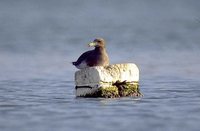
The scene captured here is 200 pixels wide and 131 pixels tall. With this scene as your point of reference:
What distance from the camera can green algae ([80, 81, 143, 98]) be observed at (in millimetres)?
18969

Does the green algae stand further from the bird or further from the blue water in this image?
the bird

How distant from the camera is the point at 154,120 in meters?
16.6

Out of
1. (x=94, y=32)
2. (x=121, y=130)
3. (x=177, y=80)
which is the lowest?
(x=121, y=130)

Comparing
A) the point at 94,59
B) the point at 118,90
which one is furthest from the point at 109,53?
the point at 118,90

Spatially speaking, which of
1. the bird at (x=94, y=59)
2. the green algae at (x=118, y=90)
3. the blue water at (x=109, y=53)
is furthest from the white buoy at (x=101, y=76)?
the bird at (x=94, y=59)

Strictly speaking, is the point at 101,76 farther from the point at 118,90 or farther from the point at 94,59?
the point at 94,59

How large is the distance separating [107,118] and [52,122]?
110 centimetres

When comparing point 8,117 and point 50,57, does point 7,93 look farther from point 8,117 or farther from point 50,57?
point 50,57

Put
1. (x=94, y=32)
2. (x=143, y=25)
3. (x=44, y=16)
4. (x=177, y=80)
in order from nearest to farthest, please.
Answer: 1. (x=177, y=80)
2. (x=94, y=32)
3. (x=143, y=25)
4. (x=44, y=16)

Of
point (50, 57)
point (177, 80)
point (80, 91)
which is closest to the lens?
point (80, 91)

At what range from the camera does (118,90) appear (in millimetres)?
19297

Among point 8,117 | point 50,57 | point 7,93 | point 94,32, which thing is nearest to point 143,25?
point 94,32

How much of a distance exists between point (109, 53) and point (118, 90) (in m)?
15.9

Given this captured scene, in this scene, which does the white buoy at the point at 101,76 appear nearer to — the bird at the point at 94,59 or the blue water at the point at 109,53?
the blue water at the point at 109,53
